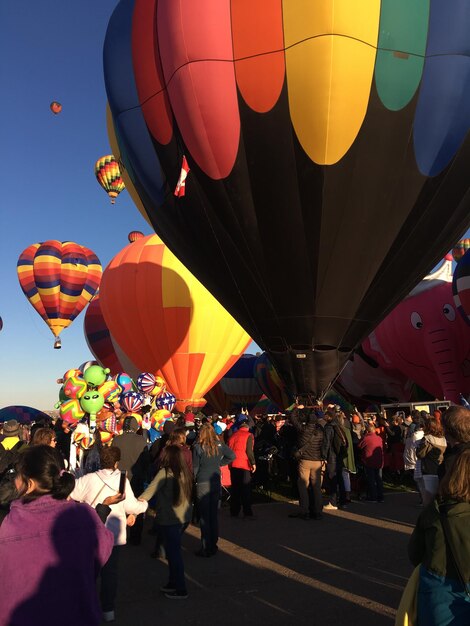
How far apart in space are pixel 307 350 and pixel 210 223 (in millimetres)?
2839

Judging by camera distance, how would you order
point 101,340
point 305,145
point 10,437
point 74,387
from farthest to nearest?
1. point 101,340
2. point 74,387
3. point 305,145
4. point 10,437

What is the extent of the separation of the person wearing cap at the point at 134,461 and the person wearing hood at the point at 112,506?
83.7 inches

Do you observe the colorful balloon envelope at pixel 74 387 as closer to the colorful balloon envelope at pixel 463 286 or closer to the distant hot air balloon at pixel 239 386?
the colorful balloon envelope at pixel 463 286

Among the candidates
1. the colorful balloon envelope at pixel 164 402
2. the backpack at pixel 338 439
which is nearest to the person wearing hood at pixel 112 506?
the backpack at pixel 338 439

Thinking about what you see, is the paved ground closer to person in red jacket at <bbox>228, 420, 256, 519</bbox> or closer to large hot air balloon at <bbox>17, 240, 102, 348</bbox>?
person in red jacket at <bbox>228, 420, 256, 519</bbox>

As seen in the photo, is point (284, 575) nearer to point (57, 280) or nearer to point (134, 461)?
point (134, 461)

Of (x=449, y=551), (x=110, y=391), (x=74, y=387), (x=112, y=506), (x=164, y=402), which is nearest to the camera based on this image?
(x=449, y=551)

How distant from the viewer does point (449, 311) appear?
700 inches

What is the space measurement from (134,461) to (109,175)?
29708 mm

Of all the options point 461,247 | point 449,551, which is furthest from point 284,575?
point 461,247

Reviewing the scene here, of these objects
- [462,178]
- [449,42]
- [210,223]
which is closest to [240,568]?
[210,223]

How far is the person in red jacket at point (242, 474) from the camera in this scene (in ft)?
23.2

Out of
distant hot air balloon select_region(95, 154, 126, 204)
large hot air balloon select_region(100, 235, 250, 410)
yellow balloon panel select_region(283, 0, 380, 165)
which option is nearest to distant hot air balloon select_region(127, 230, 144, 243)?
distant hot air balloon select_region(95, 154, 126, 204)

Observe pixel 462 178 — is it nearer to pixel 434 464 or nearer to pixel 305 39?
pixel 305 39
